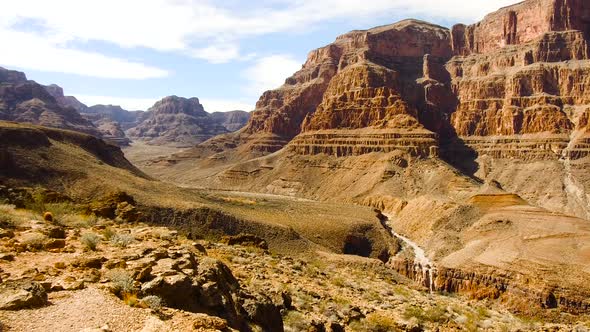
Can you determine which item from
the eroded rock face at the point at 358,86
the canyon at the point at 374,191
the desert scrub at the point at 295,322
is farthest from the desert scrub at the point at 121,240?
the eroded rock face at the point at 358,86

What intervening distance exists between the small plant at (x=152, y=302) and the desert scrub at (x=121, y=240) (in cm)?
464

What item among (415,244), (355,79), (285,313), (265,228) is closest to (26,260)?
(285,313)

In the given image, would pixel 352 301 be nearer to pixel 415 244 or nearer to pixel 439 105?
pixel 415 244

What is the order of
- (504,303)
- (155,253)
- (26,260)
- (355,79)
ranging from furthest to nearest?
(355,79) < (504,303) < (155,253) < (26,260)

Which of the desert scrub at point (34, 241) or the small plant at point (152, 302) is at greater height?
the desert scrub at point (34, 241)

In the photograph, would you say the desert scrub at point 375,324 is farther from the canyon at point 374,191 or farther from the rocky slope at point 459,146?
the rocky slope at point 459,146

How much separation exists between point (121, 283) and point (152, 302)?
94 cm

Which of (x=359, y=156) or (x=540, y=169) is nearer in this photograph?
(x=540, y=169)

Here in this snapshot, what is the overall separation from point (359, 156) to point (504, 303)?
74.4 m

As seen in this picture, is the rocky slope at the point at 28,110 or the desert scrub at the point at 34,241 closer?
the desert scrub at the point at 34,241

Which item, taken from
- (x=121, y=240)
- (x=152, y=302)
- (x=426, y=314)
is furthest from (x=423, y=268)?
(x=152, y=302)

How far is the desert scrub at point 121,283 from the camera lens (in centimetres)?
964

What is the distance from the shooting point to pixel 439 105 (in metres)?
136

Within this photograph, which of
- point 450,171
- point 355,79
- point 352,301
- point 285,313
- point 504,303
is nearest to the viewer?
point 285,313
